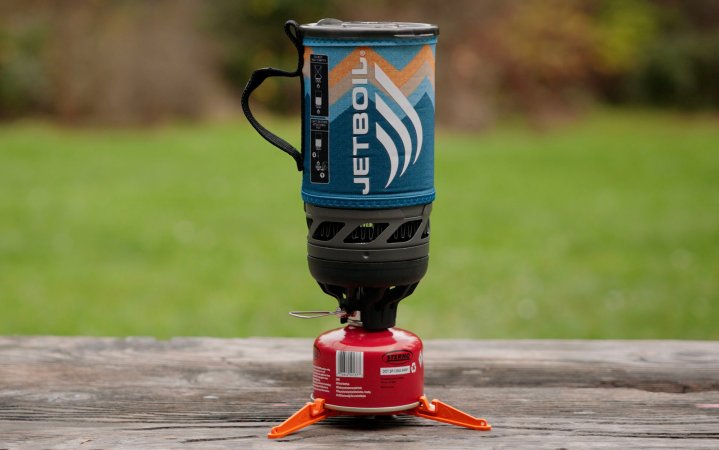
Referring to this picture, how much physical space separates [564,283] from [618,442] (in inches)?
176

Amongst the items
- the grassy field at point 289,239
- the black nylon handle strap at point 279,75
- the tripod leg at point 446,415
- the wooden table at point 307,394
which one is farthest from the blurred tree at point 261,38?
the tripod leg at point 446,415

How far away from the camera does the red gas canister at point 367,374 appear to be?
2.41 meters

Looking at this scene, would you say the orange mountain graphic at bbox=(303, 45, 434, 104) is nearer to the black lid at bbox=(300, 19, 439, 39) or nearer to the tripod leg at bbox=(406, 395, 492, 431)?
the black lid at bbox=(300, 19, 439, 39)

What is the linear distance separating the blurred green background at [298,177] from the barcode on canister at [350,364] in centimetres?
325

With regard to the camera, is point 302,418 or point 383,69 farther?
point 302,418

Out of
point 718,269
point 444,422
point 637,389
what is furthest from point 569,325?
point 444,422

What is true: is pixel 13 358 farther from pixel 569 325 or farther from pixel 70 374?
pixel 569 325

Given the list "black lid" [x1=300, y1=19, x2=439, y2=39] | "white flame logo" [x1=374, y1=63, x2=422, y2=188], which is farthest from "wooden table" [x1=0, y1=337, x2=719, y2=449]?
"black lid" [x1=300, y1=19, x2=439, y2=39]

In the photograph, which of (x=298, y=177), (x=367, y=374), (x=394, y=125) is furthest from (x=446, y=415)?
(x=298, y=177)

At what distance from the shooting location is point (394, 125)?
7.66ft

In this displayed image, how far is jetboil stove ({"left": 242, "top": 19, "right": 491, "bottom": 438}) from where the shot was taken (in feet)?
7.58

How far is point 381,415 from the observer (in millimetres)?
2498

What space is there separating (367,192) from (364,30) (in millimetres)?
355

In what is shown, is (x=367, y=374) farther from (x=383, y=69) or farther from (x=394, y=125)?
(x=383, y=69)
